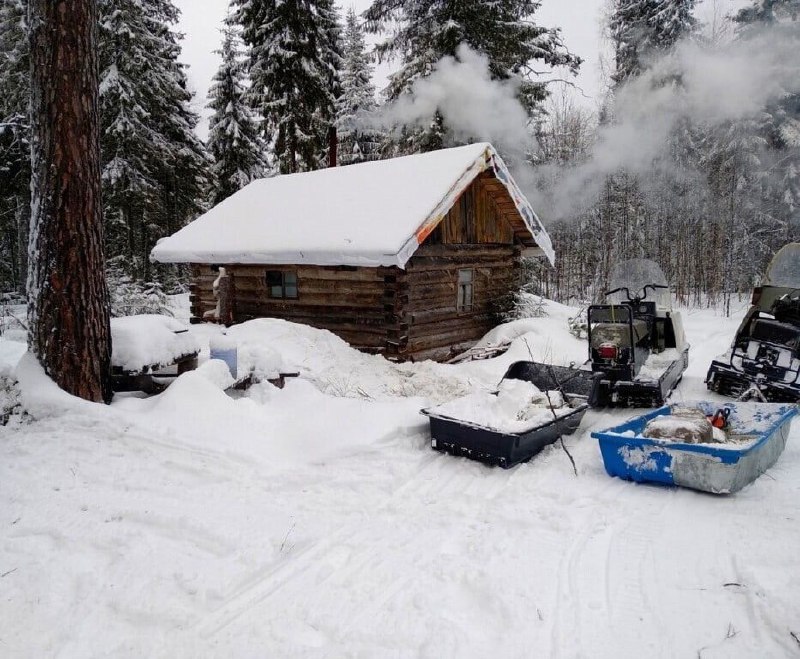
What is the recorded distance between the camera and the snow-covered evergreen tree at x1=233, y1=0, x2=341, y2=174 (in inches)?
688

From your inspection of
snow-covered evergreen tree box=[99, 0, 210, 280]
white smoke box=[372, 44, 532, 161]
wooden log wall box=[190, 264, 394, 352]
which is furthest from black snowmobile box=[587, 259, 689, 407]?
snow-covered evergreen tree box=[99, 0, 210, 280]

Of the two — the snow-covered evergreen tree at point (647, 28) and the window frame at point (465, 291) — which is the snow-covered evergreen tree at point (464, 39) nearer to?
the snow-covered evergreen tree at point (647, 28)

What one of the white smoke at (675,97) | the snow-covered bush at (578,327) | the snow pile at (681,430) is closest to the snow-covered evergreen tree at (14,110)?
the snow-covered bush at (578,327)

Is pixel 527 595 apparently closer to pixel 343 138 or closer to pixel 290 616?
pixel 290 616

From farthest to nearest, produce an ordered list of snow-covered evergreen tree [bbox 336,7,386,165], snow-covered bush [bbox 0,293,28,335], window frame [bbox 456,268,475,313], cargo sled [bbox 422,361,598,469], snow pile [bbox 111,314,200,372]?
snow-covered evergreen tree [bbox 336,7,386,165] → window frame [bbox 456,268,475,313] → snow-covered bush [bbox 0,293,28,335] → snow pile [bbox 111,314,200,372] → cargo sled [bbox 422,361,598,469]

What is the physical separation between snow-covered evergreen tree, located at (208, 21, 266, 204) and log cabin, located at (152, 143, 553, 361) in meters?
9.80

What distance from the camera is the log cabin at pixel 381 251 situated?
9.98 meters

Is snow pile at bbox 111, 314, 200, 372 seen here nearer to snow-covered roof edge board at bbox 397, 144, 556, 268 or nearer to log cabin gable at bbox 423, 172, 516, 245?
snow-covered roof edge board at bbox 397, 144, 556, 268

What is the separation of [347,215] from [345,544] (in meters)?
8.08

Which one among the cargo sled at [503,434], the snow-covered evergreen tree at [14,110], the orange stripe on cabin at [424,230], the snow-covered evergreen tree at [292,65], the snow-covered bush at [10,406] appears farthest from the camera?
the snow-covered evergreen tree at [292,65]

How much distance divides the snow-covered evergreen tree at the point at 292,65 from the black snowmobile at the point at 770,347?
14.8 m

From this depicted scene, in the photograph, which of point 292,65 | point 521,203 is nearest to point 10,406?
point 521,203

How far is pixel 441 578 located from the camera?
328 centimetres

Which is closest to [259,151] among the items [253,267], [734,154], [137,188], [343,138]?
[343,138]
